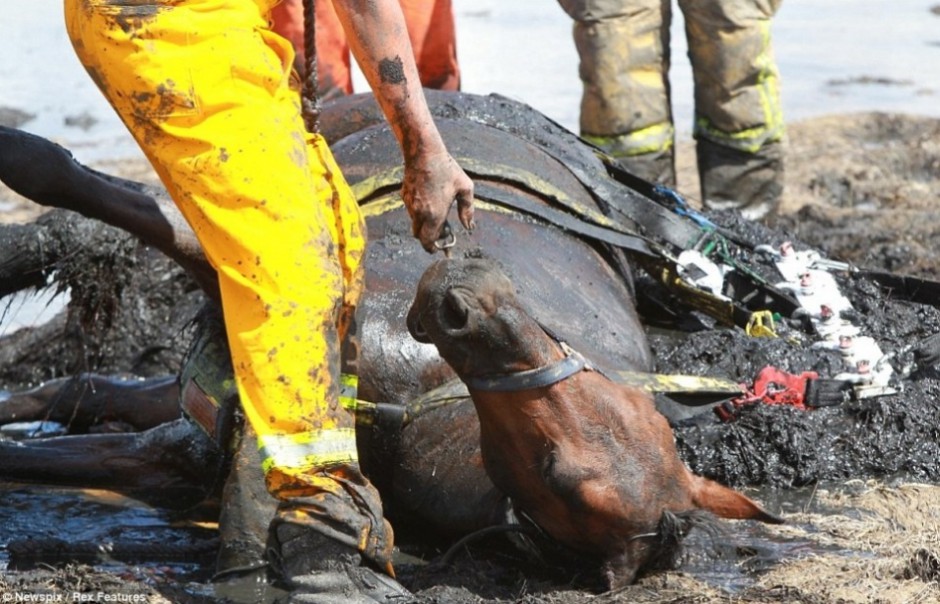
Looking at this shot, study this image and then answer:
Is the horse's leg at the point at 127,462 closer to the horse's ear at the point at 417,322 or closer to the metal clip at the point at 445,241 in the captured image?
the metal clip at the point at 445,241

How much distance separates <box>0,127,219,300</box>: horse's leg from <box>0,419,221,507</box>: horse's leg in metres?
0.57

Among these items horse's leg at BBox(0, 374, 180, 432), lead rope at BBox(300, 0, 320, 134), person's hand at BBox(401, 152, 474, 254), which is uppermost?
lead rope at BBox(300, 0, 320, 134)

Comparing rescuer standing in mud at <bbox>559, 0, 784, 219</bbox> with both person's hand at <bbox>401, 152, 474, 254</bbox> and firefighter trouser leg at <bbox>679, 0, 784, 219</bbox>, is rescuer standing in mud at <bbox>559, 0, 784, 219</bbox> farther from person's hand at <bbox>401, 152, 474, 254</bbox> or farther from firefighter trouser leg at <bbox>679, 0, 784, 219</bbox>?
person's hand at <bbox>401, 152, 474, 254</bbox>

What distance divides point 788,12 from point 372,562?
11643mm

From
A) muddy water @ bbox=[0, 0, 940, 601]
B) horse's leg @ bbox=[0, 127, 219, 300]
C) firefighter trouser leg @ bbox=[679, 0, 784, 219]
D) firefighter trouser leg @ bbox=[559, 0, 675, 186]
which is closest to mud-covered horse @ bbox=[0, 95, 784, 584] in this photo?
horse's leg @ bbox=[0, 127, 219, 300]

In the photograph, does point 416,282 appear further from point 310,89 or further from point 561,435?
point 561,435

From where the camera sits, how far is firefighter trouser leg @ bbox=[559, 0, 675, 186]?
630 cm

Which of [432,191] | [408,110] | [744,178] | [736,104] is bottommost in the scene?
[744,178]

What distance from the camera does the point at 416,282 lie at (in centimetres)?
394

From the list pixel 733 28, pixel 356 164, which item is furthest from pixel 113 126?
pixel 356 164

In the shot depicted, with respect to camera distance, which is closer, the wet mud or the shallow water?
the wet mud

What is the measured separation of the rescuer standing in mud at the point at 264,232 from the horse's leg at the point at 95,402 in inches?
68.5

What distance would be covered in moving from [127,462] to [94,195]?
923 mm

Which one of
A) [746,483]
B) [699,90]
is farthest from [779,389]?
[699,90]
